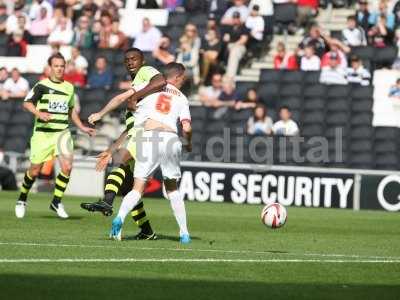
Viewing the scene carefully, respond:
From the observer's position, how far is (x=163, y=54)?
2909 cm

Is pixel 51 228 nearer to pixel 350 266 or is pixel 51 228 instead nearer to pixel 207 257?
pixel 207 257

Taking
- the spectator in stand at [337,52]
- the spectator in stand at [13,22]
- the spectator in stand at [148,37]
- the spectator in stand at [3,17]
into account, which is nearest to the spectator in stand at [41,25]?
the spectator in stand at [13,22]

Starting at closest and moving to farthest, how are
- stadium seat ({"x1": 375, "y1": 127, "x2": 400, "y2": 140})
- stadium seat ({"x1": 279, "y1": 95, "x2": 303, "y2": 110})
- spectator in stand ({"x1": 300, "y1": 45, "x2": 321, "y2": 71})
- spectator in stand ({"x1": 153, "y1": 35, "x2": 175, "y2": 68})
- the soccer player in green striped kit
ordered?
the soccer player in green striped kit, stadium seat ({"x1": 375, "y1": 127, "x2": 400, "y2": 140}), stadium seat ({"x1": 279, "y1": 95, "x2": 303, "y2": 110}), spectator in stand ({"x1": 300, "y1": 45, "x2": 321, "y2": 71}), spectator in stand ({"x1": 153, "y1": 35, "x2": 175, "y2": 68})

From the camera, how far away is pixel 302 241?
15.7 meters

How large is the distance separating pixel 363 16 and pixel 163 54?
4.84m

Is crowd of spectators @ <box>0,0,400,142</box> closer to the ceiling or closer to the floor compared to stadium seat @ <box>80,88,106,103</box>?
closer to the ceiling

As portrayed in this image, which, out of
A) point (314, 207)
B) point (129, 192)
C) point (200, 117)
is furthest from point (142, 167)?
point (200, 117)

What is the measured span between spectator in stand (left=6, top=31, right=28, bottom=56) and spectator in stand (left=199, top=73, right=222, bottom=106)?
5.91 m

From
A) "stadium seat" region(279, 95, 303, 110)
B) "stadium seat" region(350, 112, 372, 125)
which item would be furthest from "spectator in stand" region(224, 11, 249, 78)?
"stadium seat" region(350, 112, 372, 125)

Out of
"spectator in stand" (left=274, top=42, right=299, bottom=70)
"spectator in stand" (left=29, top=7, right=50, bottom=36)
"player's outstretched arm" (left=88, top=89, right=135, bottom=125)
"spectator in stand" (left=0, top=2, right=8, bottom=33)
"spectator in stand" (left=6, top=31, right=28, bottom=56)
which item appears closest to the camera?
"player's outstretched arm" (left=88, top=89, right=135, bottom=125)

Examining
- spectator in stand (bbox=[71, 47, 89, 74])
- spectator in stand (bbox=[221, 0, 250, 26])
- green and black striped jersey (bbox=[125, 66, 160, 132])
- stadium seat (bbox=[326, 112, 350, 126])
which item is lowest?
stadium seat (bbox=[326, 112, 350, 126])

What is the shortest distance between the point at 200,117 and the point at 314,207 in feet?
14.6

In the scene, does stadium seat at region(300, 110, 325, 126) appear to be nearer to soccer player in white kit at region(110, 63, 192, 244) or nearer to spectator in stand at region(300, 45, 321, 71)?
spectator in stand at region(300, 45, 321, 71)

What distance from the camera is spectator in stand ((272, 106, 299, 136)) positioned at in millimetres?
26719
